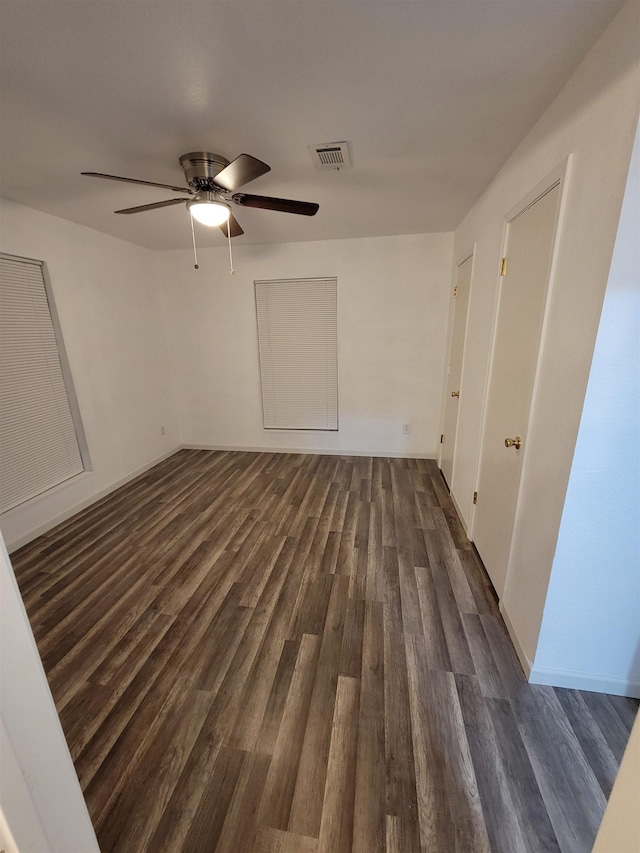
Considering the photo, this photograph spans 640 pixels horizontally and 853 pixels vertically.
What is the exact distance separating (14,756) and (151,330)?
4.18 metres

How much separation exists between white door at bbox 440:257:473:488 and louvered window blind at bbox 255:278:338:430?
4.23 feet

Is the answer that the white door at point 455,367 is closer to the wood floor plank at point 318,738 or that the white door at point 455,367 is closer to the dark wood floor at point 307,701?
the dark wood floor at point 307,701

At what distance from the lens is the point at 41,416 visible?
2834 mm

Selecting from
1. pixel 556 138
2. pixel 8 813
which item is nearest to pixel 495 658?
pixel 8 813

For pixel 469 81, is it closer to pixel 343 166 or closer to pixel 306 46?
pixel 306 46

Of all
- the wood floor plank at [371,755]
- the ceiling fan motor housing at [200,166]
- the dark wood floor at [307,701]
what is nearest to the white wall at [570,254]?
the dark wood floor at [307,701]

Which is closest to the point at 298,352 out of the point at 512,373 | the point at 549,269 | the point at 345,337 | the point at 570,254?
the point at 345,337

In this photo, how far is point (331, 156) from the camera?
6.26ft

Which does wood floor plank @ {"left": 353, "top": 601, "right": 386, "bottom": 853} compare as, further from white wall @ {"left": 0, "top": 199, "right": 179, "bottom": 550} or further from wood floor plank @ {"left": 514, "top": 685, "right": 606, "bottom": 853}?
white wall @ {"left": 0, "top": 199, "right": 179, "bottom": 550}

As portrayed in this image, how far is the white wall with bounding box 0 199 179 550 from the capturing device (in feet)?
8.91

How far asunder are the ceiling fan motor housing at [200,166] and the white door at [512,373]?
5.44ft

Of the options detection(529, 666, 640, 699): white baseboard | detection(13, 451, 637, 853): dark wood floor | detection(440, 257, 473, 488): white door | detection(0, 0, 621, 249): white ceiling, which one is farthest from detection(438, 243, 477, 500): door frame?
detection(529, 666, 640, 699): white baseboard

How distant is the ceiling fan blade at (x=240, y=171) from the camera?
154cm

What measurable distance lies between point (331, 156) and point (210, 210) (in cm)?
74
